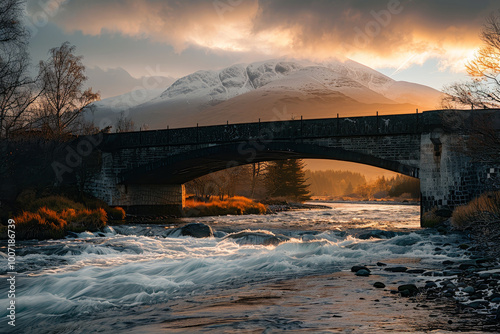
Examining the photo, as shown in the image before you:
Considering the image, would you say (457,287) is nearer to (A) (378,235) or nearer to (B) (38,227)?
(A) (378,235)

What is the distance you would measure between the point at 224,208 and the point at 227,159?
8.72 meters

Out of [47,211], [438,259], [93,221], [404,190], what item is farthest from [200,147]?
[404,190]

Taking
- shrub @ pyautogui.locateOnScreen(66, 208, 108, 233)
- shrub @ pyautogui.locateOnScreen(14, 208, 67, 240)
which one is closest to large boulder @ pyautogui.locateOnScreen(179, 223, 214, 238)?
shrub @ pyautogui.locateOnScreen(66, 208, 108, 233)

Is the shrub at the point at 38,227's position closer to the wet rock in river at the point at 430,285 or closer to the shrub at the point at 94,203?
the shrub at the point at 94,203

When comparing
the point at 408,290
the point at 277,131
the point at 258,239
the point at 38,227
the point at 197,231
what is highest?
the point at 277,131

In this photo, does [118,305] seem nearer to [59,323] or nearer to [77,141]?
[59,323]

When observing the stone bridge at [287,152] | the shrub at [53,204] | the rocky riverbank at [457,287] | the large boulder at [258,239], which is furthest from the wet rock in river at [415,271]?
the shrub at [53,204]

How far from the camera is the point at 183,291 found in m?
11.6

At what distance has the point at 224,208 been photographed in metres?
46.0

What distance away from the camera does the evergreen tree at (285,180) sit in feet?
232

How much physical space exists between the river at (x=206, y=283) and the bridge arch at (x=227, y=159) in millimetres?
8888

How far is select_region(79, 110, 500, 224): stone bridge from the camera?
27.1m

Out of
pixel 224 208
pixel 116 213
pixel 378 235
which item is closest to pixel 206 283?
pixel 378 235

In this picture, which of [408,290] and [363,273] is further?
[363,273]
